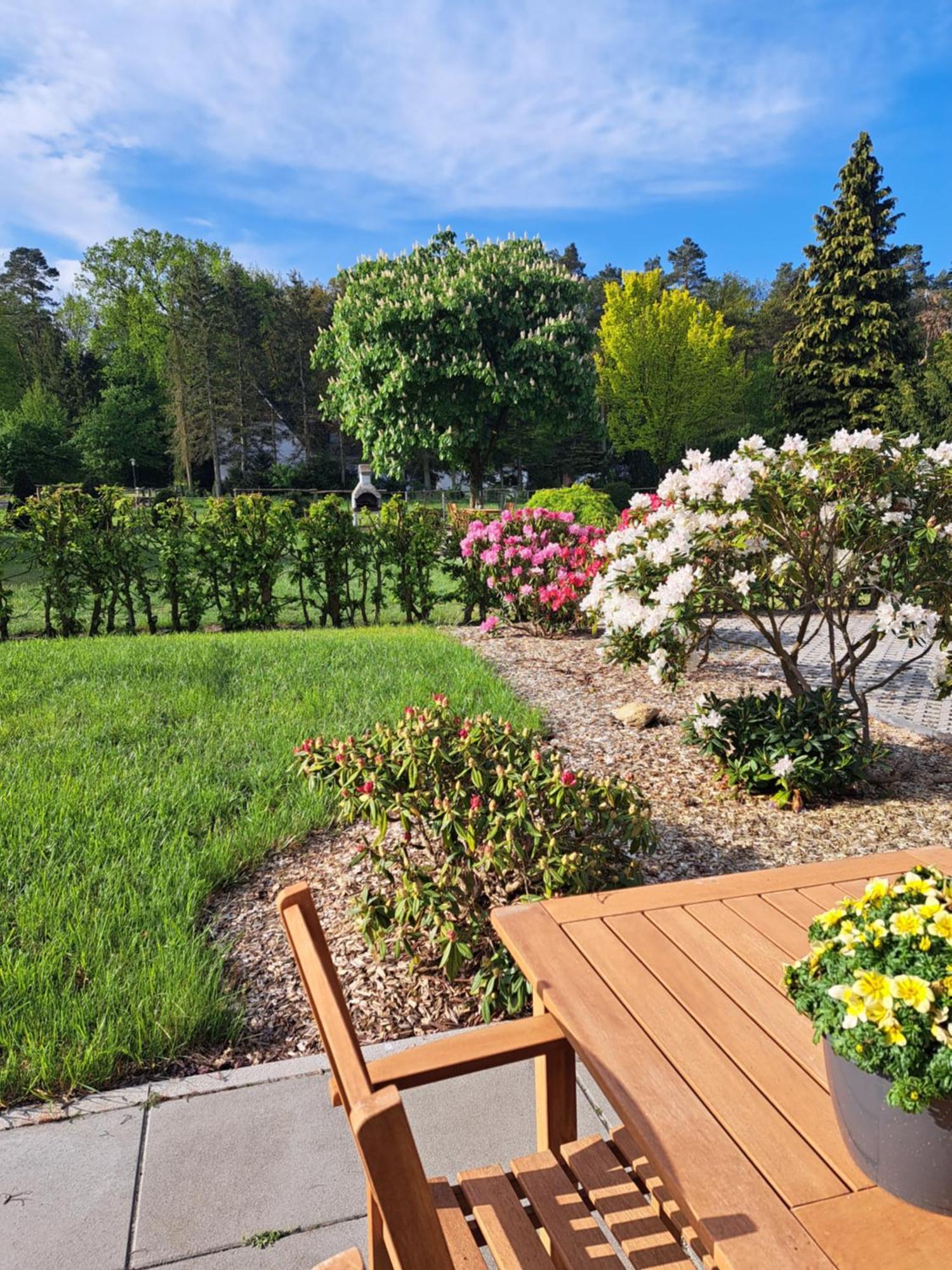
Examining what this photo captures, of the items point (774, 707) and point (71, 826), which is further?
point (774, 707)

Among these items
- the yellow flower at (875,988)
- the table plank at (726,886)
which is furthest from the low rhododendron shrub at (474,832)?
the yellow flower at (875,988)

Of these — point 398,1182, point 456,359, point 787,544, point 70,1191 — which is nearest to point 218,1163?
point 70,1191

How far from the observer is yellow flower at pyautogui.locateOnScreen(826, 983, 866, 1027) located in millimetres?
970

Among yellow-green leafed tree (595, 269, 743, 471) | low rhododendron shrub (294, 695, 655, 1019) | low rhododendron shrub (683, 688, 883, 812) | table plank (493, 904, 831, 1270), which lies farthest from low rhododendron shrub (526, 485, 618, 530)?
yellow-green leafed tree (595, 269, 743, 471)

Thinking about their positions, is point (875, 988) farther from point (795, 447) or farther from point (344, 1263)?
point (795, 447)

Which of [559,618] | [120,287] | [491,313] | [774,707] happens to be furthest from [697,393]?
[120,287]

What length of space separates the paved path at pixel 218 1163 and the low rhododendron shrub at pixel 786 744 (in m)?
2.40

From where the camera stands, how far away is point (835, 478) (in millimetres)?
3773

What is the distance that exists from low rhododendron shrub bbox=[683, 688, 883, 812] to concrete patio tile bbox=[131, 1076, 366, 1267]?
9.23 ft

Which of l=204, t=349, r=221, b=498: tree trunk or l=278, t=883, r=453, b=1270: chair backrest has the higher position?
l=204, t=349, r=221, b=498: tree trunk

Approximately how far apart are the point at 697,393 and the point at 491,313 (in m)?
14.1

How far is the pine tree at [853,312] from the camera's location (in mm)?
25156

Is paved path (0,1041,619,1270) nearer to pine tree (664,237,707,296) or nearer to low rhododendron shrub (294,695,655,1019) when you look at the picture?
low rhododendron shrub (294,695,655,1019)

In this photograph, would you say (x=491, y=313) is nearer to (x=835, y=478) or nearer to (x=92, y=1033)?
(x=835, y=478)
